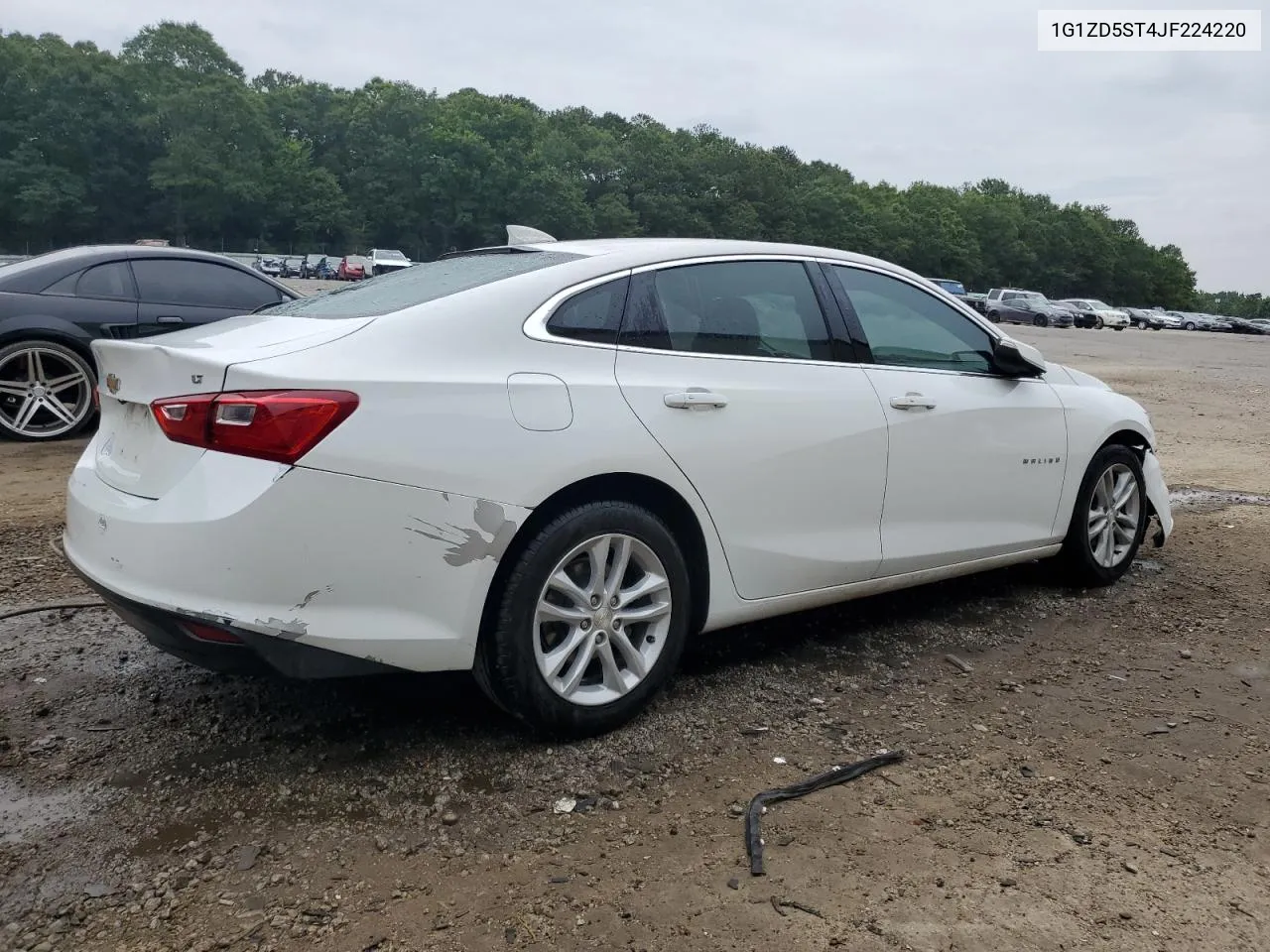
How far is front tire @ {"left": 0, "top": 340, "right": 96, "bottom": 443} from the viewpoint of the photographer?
7.39 meters

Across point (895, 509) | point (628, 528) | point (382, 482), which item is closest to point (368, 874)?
point (382, 482)

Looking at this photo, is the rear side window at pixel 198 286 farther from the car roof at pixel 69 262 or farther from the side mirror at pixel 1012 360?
the side mirror at pixel 1012 360

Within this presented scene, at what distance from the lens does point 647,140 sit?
84438 mm

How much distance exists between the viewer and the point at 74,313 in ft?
24.6

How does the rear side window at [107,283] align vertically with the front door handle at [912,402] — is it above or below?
above

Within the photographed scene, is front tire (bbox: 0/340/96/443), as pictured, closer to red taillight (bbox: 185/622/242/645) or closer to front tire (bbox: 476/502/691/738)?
red taillight (bbox: 185/622/242/645)

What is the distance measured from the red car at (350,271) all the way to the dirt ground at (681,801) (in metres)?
41.9

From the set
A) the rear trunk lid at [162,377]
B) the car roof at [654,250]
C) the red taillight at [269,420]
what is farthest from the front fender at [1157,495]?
the red taillight at [269,420]

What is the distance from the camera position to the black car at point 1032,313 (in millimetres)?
46812

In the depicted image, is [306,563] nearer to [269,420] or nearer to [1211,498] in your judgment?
[269,420]

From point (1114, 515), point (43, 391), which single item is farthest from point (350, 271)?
point (1114, 515)

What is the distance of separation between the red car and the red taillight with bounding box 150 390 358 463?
42.7 meters

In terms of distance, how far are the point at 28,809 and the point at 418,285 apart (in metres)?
1.88

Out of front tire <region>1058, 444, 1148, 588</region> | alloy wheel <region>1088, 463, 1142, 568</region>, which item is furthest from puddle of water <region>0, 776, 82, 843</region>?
alloy wheel <region>1088, 463, 1142, 568</region>
